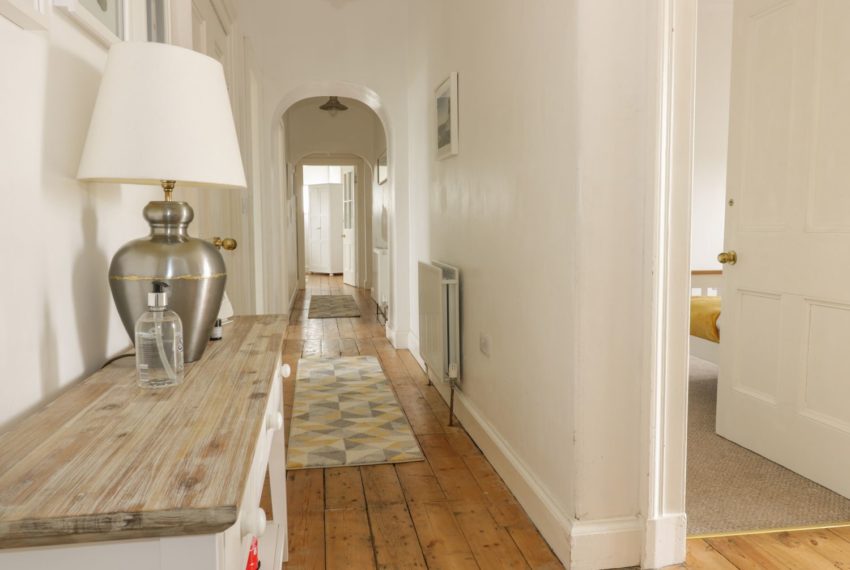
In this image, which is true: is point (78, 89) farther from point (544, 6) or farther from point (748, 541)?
point (748, 541)

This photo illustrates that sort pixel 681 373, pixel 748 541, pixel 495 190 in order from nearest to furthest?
pixel 681 373
pixel 748 541
pixel 495 190

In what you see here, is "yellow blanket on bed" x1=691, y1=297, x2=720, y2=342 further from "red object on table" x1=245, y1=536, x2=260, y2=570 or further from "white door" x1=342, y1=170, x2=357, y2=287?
"white door" x1=342, y1=170, x2=357, y2=287

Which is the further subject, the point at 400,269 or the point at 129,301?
the point at 400,269

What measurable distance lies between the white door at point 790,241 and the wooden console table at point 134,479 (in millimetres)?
Answer: 2238

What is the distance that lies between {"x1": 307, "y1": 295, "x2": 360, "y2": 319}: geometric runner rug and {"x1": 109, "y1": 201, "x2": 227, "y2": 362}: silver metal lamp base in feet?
19.2

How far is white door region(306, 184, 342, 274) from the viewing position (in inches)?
494

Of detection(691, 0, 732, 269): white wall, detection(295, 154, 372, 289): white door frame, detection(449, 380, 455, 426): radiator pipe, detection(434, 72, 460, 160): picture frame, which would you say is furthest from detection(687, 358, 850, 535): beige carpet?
detection(295, 154, 372, 289): white door frame

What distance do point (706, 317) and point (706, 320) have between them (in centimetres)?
2

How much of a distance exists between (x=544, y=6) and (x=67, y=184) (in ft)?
4.96

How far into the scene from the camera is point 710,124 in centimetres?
515

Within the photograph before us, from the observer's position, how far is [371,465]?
109 inches

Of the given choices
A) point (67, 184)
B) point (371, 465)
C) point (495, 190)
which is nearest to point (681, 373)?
point (495, 190)

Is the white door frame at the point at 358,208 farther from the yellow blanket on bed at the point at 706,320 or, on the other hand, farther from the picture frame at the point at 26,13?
the picture frame at the point at 26,13

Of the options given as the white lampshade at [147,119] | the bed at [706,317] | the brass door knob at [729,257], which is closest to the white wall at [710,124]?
the bed at [706,317]
